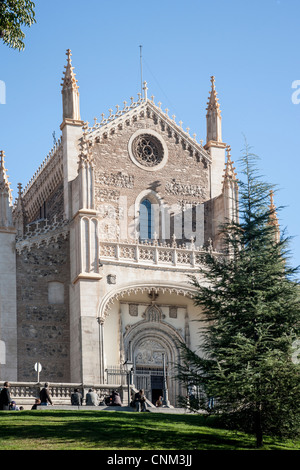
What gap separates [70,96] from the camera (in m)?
51.5

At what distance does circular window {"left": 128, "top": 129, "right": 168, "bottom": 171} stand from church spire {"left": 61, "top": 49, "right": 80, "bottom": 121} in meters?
3.26

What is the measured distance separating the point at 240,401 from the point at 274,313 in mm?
2918

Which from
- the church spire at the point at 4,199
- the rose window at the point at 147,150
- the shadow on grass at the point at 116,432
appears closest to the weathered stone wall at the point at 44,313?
the church spire at the point at 4,199

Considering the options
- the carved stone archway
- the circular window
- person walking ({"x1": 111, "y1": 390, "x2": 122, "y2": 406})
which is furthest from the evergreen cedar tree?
the circular window

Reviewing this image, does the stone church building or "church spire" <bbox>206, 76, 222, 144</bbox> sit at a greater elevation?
"church spire" <bbox>206, 76, 222, 144</bbox>

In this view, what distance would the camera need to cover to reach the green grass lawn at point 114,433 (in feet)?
91.0

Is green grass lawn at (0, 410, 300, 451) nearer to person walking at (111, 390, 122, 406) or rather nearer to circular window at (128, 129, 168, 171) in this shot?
person walking at (111, 390, 122, 406)

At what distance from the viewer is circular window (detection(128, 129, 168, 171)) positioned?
5253cm

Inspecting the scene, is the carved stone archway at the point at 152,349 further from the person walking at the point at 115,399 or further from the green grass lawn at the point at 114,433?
the green grass lawn at the point at 114,433

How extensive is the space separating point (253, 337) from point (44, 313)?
1759 centimetres

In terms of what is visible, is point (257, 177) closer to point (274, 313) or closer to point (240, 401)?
point (274, 313)

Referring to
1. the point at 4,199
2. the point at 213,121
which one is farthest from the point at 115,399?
the point at 213,121

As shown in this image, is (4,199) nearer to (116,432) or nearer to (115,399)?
(115,399)

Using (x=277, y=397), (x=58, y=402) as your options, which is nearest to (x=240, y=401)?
(x=277, y=397)
